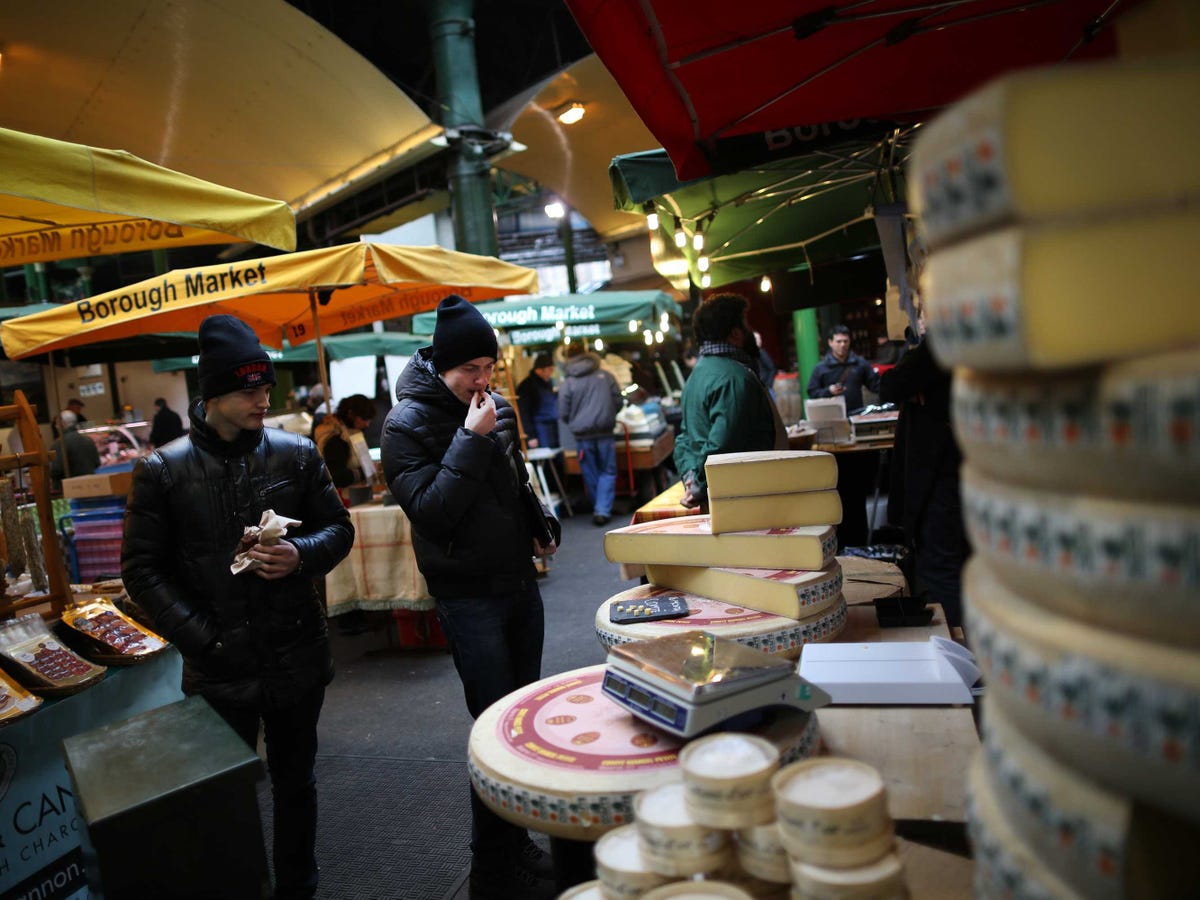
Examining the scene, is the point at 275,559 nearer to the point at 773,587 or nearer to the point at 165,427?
the point at 773,587

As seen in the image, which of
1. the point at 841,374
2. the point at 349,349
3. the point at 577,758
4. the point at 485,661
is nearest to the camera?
the point at 577,758

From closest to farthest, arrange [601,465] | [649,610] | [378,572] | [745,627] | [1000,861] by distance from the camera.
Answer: [1000,861] < [745,627] < [649,610] < [378,572] < [601,465]

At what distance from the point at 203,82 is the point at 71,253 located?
9.32 m

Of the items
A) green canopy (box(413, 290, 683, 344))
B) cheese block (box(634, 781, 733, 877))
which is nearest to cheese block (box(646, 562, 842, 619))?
cheese block (box(634, 781, 733, 877))

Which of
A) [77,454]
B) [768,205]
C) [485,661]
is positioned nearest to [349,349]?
[77,454]

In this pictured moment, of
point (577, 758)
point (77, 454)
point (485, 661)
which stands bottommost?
point (485, 661)

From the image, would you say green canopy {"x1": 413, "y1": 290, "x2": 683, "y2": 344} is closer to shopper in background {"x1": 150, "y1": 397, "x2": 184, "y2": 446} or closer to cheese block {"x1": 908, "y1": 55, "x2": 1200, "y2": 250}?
shopper in background {"x1": 150, "y1": 397, "x2": 184, "y2": 446}

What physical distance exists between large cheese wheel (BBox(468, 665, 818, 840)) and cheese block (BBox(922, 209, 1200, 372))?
98 centimetres

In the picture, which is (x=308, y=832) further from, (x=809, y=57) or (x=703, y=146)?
(x=809, y=57)

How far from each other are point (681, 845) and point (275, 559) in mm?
1916

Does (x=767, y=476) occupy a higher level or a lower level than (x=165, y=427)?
lower

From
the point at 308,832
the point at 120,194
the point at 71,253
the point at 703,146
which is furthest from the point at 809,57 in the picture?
the point at 71,253

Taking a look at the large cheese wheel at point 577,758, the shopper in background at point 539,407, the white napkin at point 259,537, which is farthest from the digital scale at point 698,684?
the shopper in background at point 539,407

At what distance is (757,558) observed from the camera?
2.31 m
